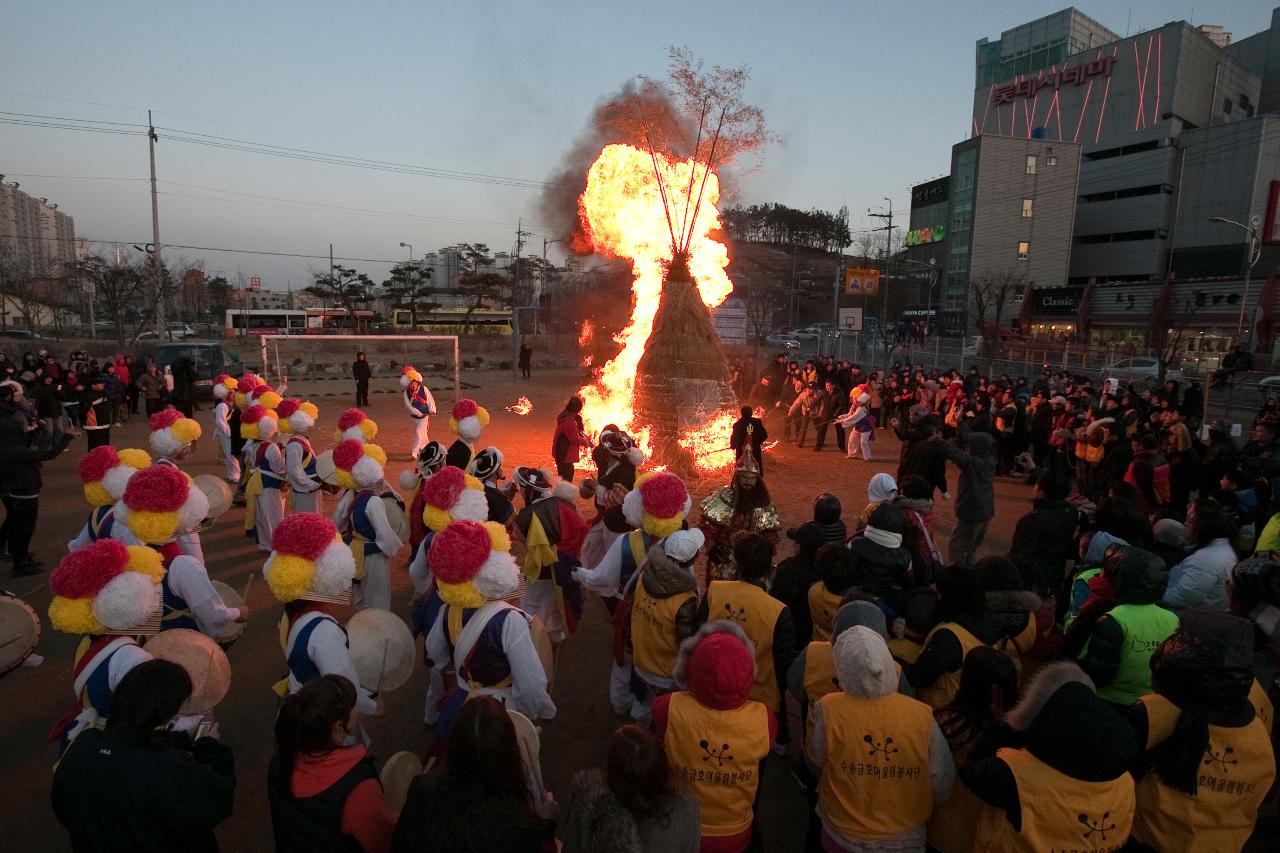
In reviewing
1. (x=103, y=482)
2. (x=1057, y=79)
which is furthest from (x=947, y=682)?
(x=1057, y=79)

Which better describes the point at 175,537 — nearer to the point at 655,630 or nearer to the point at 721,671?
the point at 655,630

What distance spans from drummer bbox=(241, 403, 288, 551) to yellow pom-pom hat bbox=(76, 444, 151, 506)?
2388mm

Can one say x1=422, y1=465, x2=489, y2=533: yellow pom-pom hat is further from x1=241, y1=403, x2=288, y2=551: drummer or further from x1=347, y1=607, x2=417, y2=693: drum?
x1=241, y1=403, x2=288, y2=551: drummer

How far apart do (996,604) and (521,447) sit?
12.3 metres

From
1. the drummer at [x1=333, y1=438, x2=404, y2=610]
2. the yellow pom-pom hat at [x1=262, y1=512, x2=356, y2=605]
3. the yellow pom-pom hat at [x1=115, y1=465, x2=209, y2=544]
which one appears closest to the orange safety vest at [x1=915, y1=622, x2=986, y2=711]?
the yellow pom-pom hat at [x1=262, y1=512, x2=356, y2=605]

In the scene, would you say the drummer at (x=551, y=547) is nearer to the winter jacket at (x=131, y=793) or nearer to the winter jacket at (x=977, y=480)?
the winter jacket at (x=131, y=793)

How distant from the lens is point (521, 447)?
49.2 feet

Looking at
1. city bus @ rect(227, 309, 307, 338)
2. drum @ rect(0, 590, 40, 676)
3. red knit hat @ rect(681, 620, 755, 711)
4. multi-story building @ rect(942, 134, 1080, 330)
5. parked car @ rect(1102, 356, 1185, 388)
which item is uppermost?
multi-story building @ rect(942, 134, 1080, 330)

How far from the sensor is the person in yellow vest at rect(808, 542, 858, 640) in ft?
13.3

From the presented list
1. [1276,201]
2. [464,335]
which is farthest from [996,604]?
[464,335]

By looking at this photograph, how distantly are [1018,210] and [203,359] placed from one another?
52.6 metres

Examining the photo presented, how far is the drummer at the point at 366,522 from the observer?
530cm

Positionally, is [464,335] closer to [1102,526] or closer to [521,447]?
[521,447]

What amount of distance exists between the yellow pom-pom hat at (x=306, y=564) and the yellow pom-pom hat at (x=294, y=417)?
502 cm
